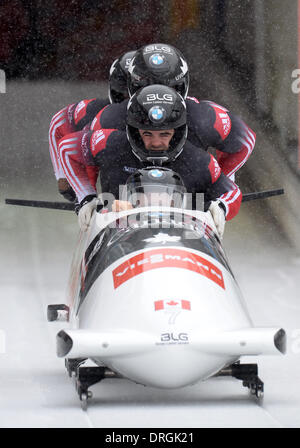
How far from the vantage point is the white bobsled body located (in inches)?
120

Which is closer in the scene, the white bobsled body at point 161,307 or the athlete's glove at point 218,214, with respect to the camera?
the white bobsled body at point 161,307

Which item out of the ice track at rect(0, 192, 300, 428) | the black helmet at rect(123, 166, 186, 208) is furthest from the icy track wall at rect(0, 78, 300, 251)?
the black helmet at rect(123, 166, 186, 208)

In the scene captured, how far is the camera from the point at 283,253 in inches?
253

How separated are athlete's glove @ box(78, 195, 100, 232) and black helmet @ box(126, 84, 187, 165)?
1.10 feet

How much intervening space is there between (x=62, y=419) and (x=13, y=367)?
2.81ft

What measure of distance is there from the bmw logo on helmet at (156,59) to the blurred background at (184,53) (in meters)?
1.92

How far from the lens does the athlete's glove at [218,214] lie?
13.9 feet

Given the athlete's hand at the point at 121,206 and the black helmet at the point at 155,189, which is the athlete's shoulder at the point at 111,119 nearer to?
the black helmet at the point at 155,189

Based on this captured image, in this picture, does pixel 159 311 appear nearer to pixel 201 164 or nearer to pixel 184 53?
pixel 201 164

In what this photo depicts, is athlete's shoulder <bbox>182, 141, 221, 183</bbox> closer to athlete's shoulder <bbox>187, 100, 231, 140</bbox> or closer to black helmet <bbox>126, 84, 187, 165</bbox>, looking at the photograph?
black helmet <bbox>126, 84, 187, 165</bbox>

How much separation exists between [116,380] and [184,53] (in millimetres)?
6996

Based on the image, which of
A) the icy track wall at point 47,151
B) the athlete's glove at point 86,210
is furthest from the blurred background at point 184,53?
the athlete's glove at point 86,210

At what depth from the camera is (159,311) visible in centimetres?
314

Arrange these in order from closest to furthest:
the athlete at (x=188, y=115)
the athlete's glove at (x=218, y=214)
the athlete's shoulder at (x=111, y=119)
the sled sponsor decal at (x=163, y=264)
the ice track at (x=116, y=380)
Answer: the ice track at (x=116, y=380) < the sled sponsor decal at (x=163, y=264) < the athlete's glove at (x=218, y=214) < the athlete's shoulder at (x=111, y=119) < the athlete at (x=188, y=115)
